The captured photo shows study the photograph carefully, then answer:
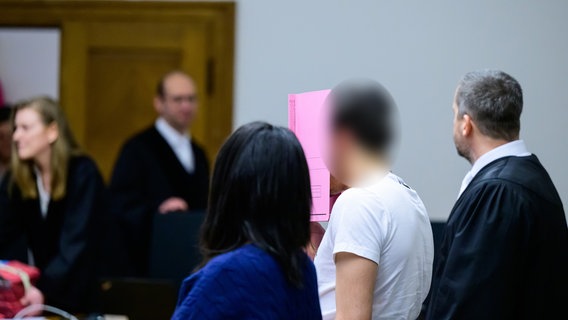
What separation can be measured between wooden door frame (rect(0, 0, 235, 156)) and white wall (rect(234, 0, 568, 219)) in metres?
0.07

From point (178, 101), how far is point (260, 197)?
135 inches

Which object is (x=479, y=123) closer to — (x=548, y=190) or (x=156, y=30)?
(x=548, y=190)

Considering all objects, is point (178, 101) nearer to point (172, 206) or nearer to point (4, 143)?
point (172, 206)

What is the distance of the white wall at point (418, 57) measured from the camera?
4.57 m

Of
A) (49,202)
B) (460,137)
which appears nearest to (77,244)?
(49,202)

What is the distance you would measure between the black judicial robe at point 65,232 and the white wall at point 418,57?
1.33 metres

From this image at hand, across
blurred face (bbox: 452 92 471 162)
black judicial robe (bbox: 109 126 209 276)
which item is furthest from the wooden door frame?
blurred face (bbox: 452 92 471 162)

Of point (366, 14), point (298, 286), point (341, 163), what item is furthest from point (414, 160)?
point (298, 286)

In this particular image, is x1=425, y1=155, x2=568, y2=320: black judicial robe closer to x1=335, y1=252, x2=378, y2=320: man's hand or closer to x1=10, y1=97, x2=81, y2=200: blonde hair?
Result: x1=335, y1=252, x2=378, y2=320: man's hand

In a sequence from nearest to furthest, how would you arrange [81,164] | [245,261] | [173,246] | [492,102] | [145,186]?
[245,261] → [492,102] → [81,164] → [173,246] → [145,186]

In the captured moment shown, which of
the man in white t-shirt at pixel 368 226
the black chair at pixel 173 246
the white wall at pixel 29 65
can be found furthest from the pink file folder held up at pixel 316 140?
the white wall at pixel 29 65

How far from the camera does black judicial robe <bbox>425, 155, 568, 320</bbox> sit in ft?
7.80

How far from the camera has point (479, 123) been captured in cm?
254

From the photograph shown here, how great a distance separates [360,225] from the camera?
1.90 meters
